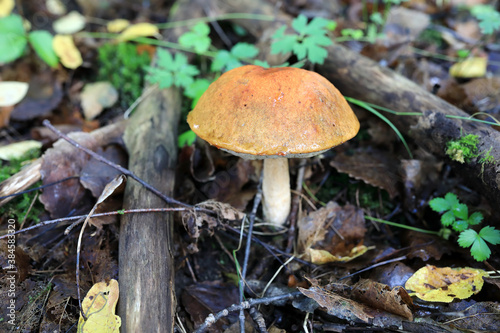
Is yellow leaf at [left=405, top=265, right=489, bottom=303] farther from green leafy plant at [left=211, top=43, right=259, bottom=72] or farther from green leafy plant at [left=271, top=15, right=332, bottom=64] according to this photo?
green leafy plant at [left=211, top=43, right=259, bottom=72]

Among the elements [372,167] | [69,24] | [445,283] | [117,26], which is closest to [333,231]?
[372,167]

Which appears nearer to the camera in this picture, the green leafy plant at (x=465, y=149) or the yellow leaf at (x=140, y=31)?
Answer: the green leafy plant at (x=465, y=149)

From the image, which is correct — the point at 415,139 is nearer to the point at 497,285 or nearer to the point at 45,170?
the point at 497,285

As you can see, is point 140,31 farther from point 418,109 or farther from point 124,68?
point 418,109

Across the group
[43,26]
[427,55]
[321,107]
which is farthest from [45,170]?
[427,55]

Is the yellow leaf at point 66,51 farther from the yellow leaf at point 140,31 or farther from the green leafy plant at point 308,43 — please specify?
the green leafy plant at point 308,43

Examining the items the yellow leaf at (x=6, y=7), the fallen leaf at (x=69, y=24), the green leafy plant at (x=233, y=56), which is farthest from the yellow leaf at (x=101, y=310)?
the yellow leaf at (x=6, y=7)

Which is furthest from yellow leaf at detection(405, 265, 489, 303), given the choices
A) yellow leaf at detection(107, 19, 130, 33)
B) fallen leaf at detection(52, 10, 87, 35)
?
fallen leaf at detection(52, 10, 87, 35)
